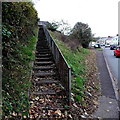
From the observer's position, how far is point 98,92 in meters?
6.12

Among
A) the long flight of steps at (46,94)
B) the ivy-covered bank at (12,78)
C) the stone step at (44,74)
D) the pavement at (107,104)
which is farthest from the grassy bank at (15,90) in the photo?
the pavement at (107,104)

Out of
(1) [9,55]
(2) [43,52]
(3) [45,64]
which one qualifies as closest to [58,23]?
(2) [43,52]

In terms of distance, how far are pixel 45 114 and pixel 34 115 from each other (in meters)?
0.29

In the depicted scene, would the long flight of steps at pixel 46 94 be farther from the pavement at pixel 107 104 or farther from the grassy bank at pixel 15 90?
the pavement at pixel 107 104

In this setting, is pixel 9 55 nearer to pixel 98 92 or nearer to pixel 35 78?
pixel 35 78

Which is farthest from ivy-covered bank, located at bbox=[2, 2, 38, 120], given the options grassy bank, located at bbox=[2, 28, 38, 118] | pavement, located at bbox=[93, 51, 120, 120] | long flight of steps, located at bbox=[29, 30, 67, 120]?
pavement, located at bbox=[93, 51, 120, 120]

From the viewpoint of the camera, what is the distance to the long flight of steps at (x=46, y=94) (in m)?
3.85

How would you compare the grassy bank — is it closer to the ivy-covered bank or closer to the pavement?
the ivy-covered bank

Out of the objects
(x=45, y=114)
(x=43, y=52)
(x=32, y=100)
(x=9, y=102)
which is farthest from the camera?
(x=43, y=52)

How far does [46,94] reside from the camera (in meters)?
4.63

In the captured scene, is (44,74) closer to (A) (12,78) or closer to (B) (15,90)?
(A) (12,78)

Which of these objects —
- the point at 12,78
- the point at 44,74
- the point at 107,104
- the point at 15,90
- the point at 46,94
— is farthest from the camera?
the point at 44,74

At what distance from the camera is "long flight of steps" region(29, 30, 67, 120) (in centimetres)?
385

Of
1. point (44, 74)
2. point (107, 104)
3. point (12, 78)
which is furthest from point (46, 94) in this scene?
point (107, 104)
